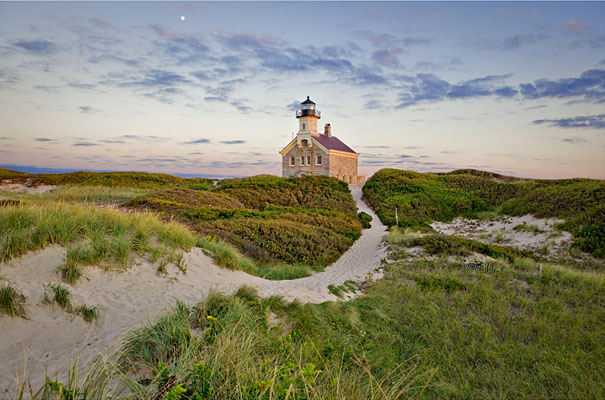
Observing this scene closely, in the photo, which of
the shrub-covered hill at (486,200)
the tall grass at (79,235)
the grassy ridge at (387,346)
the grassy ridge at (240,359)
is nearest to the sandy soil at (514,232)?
the shrub-covered hill at (486,200)

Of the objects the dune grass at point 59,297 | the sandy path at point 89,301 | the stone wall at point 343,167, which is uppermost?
the stone wall at point 343,167

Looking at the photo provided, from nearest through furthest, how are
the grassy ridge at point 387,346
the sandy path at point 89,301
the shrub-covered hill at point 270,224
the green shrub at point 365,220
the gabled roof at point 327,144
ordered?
the grassy ridge at point 387,346 < the sandy path at point 89,301 < the shrub-covered hill at point 270,224 < the green shrub at point 365,220 < the gabled roof at point 327,144

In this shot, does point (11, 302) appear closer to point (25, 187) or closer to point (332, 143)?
point (25, 187)

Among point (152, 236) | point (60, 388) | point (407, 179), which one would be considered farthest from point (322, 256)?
point (407, 179)

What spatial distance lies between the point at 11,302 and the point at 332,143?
42.6 meters

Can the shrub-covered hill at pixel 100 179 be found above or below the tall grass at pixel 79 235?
above

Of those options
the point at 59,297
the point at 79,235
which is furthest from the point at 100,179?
the point at 59,297

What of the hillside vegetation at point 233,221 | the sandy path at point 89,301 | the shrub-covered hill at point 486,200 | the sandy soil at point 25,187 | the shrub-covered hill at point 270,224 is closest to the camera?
the sandy path at point 89,301

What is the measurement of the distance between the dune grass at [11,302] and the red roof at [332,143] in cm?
3924

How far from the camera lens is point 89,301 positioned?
5562 mm

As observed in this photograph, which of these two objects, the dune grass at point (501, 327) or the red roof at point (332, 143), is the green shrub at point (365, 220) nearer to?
the dune grass at point (501, 327)

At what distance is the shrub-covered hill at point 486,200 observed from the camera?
752 inches

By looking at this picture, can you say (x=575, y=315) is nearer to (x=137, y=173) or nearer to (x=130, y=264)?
(x=130, y=264)

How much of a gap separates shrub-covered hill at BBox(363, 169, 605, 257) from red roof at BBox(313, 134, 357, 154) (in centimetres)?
592
